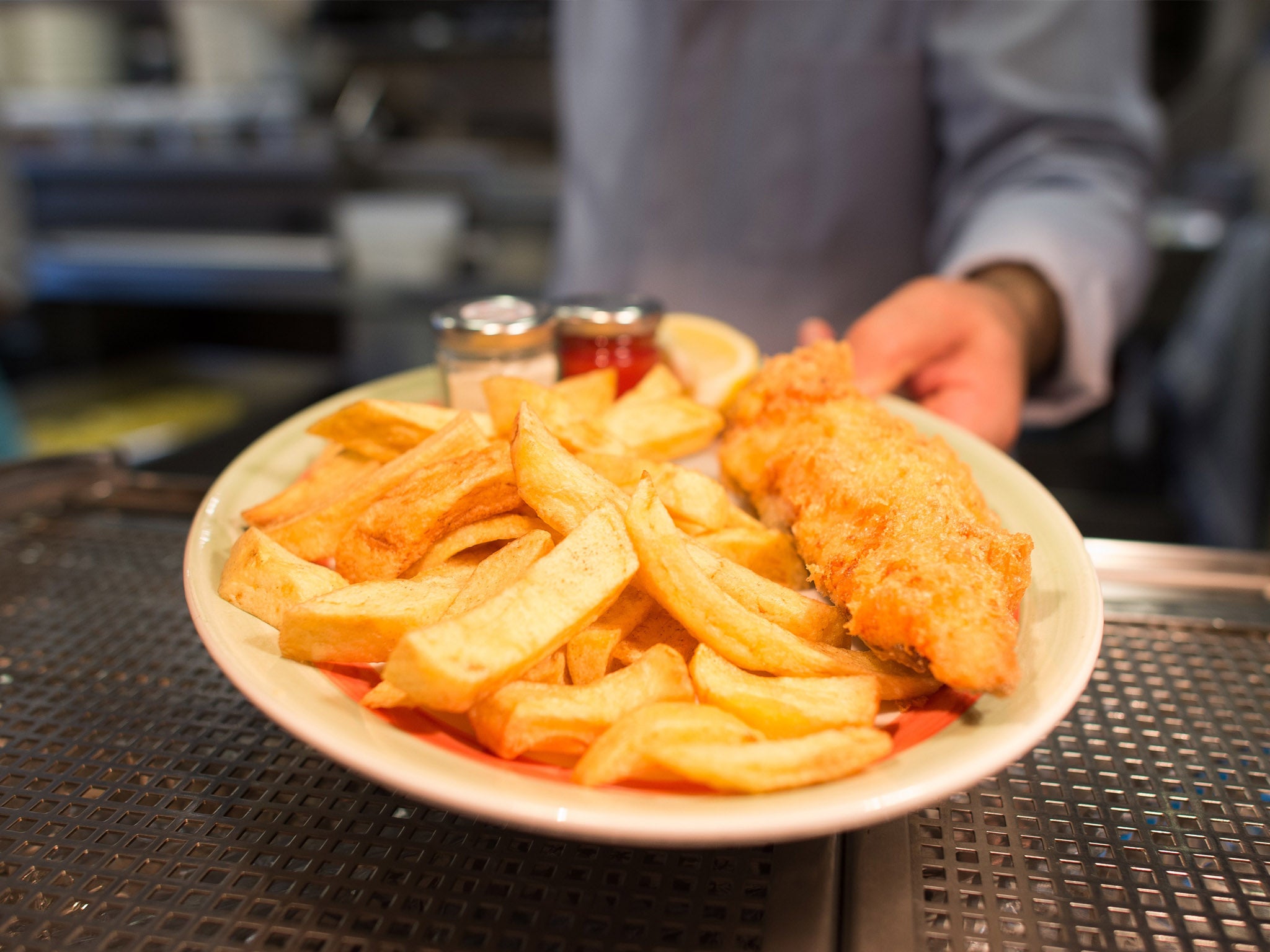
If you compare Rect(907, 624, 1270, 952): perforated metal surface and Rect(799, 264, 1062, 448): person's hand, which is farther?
Rect(799, 264, 1062, 448): person's hand

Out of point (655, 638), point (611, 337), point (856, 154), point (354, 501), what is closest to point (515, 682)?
point (655, 638)

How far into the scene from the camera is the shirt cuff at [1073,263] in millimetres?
2441

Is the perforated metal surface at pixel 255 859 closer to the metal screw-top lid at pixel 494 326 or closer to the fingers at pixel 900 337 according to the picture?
the metal screw-top lid at pixel 494 326

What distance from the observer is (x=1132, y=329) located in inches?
176

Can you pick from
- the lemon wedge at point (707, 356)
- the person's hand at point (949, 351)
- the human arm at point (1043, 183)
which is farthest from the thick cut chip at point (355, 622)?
the human arm at point (1043, 183)

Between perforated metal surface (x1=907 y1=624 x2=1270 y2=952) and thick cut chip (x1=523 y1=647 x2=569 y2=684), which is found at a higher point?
thick cut chip (x1=523 y1=647 x2=569 y2=684)

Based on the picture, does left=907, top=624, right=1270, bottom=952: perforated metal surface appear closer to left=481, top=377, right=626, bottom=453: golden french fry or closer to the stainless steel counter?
the stainless steel counter

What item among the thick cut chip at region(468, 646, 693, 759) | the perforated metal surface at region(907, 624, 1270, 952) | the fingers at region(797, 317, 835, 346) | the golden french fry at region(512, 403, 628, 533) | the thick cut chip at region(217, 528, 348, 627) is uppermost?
the golden french fry at region(512, 403, 628, 533)

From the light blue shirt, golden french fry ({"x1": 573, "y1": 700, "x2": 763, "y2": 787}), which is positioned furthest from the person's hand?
golden french fry ({"x1": 573, "y1": 700, "x2": 763, "y2": 787})

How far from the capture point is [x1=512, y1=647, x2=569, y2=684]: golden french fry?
Answer: 1.05 m

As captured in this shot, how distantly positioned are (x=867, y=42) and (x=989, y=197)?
0.65 metres

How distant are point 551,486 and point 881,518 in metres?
0.52

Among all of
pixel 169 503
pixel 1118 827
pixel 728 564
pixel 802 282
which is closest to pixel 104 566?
pixel 169 503

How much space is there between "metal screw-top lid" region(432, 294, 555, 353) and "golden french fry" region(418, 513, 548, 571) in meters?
0.61
